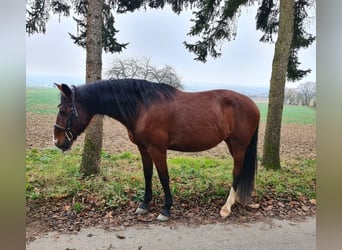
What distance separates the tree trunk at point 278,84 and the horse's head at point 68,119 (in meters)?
1.39

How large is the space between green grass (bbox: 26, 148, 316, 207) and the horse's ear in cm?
40

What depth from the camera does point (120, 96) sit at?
1.83 metres

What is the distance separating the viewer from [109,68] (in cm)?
194

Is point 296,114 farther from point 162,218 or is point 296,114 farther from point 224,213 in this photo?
point 162,218

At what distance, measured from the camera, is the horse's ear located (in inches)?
67.3

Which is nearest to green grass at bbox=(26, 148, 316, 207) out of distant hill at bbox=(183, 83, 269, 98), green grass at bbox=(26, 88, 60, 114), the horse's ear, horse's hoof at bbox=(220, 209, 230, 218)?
horse's hoof at bbox=(220, 209, 230, 218)

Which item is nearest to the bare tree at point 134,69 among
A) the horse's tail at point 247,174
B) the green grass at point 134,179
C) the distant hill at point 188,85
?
the distant hill at point 188,85

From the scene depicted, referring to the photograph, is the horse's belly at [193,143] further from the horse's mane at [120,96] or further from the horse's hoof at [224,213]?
the horse's hoof at [224,213]

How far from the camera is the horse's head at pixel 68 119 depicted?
174cm

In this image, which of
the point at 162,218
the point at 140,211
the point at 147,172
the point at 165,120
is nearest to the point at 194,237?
the point at 162,218

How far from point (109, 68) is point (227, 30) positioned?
940 millimetres

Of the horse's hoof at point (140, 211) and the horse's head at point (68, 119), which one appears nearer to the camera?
the horse's head at point (68, 119)

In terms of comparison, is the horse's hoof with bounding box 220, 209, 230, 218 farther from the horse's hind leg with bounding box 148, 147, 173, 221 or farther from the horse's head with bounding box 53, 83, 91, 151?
the horse's head with bounding box 53, 83, 91, 151
